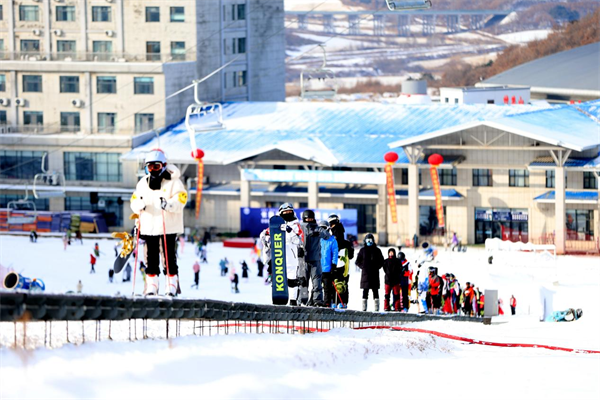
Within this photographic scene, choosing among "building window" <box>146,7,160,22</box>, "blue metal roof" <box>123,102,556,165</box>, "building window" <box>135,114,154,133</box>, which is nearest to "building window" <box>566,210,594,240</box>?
"blue metal roof" <box>123,102,556,165</box>

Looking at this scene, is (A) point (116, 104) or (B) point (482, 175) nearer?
(B) point (482, 175)

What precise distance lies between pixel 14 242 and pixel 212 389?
155ft

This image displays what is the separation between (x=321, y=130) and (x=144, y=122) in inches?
399

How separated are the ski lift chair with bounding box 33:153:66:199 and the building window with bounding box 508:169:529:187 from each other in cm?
2125

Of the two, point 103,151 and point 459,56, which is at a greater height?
point 459,56

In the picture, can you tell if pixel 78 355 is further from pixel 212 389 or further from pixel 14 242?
pixel 14 242

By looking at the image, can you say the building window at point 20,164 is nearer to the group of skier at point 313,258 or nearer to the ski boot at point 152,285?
the group of skier at point 313,258

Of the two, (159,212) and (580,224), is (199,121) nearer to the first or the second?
(580,224)

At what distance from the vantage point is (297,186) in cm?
5903

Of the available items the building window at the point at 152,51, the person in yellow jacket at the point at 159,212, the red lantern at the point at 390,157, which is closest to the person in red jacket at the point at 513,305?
A: the red lantern at the point at 390,157

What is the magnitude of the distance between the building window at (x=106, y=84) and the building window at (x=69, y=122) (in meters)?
1.77

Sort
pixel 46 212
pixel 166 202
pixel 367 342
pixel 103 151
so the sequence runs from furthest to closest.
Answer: pixel 103 151, pixel 46 212, pixel 166 202, pixel 367 342

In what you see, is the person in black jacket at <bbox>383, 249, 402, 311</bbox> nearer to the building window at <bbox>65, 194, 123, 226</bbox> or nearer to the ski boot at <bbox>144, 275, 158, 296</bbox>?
the ski boot at <bbox>144, 275, 158, 296</bbox>

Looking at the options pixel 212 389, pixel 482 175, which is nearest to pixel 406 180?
pixel 482 175
